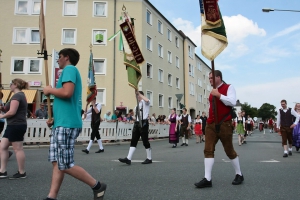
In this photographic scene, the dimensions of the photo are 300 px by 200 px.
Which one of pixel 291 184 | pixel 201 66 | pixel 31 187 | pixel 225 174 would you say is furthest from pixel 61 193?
pixel 201 66

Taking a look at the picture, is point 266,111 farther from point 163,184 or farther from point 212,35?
point 163,184

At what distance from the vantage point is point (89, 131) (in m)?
15.3

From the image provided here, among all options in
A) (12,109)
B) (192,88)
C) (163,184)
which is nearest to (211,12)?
(163,184)

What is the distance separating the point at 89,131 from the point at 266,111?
126m

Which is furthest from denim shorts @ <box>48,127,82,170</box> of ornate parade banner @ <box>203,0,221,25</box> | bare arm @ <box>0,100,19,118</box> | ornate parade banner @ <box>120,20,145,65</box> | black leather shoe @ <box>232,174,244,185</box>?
ornate parade banner @ <box>120,20,145,65</box>

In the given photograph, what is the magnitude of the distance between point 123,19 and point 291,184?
224 inches

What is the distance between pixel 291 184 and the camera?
4914 millimetres

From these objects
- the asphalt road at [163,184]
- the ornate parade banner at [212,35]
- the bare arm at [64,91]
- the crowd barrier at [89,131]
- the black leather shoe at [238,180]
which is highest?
the ornate parade banner at [212,35]

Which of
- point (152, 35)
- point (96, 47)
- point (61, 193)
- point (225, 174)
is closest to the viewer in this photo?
point (61, 193)

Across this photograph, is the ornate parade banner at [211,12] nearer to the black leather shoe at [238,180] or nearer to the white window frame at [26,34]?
the black leather shoe at [238,180]

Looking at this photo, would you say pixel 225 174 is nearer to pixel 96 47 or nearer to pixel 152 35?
pixel 96 47

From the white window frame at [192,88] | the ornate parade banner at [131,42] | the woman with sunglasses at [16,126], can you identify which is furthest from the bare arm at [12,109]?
the white window frame at [192,88]

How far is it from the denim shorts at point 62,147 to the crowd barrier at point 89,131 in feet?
34.9

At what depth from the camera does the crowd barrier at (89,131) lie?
13295 millimetres
